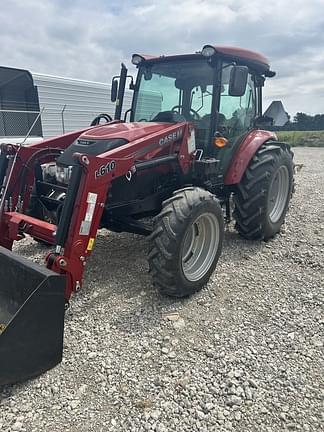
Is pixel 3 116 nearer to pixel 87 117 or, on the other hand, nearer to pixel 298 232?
pixel 87 117

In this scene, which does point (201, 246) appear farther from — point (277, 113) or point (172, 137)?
point (277, 113)

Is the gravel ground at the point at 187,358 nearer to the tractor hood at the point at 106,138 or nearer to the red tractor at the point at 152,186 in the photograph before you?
the red tractor at the point at 152,186

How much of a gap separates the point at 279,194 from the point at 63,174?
3.10 metres

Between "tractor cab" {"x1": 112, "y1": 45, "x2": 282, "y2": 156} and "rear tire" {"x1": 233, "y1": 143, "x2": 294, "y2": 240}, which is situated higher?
"tractor cab" {"x1": 112, "y1": 45, "x2": 282, "y2": 156}

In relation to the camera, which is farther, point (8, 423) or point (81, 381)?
point (81, 381)

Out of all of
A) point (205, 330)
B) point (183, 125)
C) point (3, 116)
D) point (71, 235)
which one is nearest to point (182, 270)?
point (205, 330)

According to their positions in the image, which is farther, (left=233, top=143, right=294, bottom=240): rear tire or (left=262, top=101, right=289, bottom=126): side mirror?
(left=262, top=101, right=289, bottom=126): side mirror

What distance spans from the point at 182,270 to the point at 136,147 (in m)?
1.15

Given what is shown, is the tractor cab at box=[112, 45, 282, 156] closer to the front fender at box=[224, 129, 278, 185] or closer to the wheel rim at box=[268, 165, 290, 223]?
the front fender at box=[224, 129, 278, 185]

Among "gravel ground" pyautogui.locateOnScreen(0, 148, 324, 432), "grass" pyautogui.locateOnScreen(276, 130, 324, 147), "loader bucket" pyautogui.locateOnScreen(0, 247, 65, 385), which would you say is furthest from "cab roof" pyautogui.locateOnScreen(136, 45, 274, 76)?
"grass" pyautogui.locateOnScreen(276, 130, 324, 147)

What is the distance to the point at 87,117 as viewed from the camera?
46.4 ft

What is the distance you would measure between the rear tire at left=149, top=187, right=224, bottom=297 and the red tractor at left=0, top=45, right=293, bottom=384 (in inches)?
0.4

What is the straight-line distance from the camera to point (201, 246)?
386 cm

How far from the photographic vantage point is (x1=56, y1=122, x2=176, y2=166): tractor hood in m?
3.54
